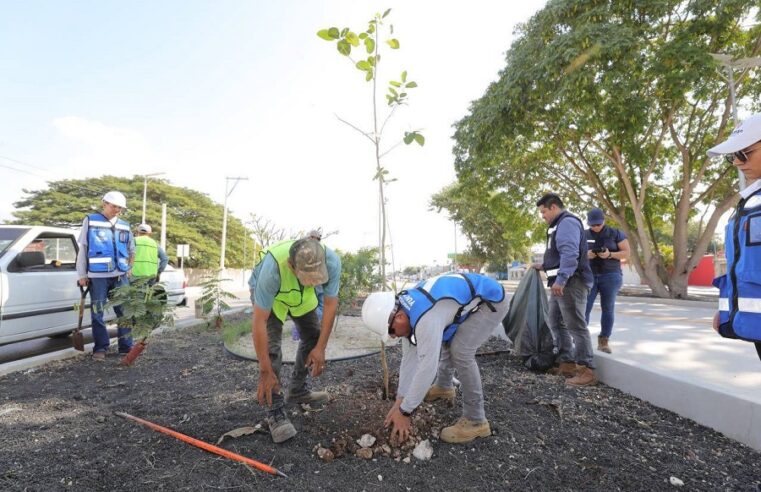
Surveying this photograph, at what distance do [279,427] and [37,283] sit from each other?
4143 mm

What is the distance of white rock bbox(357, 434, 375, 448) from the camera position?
7.49ft

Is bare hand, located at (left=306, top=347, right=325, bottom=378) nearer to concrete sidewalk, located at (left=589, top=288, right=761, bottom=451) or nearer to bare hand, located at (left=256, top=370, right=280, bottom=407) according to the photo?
bare hand, located at (left=256, top=370, right=280, bottom=407)

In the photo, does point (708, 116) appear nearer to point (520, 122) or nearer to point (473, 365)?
point (520, 122)

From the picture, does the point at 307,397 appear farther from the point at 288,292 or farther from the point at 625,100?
the point at 625,100

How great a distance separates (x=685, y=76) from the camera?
25.7ft

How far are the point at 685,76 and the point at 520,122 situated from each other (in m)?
3.33

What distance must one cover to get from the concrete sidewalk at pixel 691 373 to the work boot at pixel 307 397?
7.81 feet

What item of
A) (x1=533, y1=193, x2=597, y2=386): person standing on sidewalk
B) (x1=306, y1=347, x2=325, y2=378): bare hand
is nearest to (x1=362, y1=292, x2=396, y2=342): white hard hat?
(x1=306, y1=347, x2=325, y2=378): bare hand

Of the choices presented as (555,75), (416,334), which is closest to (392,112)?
(416,334)

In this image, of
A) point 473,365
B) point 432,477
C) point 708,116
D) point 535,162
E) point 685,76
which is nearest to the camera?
point 432,477

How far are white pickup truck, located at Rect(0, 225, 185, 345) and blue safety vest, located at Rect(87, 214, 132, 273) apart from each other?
0.71 metres

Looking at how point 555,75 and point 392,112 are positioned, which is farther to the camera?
point 555,75

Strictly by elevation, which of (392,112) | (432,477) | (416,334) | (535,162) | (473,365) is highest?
(535,162)

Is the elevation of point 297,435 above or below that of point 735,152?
below
